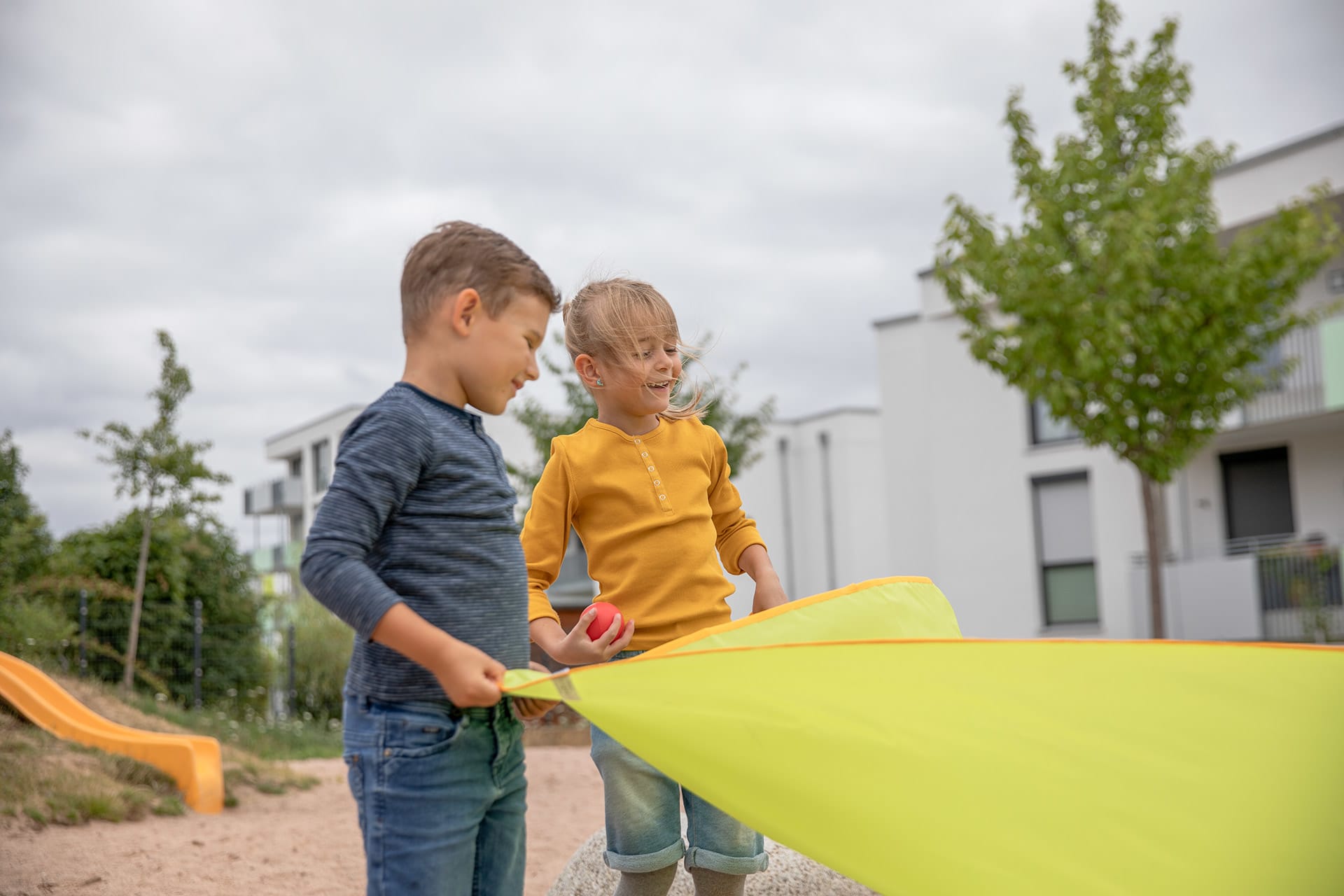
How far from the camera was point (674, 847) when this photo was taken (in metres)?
2.57

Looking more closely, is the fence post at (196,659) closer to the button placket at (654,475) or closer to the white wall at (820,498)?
the button placket at (654,475)

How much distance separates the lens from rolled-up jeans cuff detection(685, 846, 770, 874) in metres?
2.57

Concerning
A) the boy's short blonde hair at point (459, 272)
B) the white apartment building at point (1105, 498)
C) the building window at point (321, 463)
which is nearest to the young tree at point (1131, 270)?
the white apartment building at point (1105, 498)

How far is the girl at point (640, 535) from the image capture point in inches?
100

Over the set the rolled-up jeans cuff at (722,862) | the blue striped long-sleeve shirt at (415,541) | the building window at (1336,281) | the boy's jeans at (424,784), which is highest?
the building window at (1336,281)

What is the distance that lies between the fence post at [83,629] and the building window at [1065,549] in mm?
14473

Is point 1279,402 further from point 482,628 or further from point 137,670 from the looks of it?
point 482,628

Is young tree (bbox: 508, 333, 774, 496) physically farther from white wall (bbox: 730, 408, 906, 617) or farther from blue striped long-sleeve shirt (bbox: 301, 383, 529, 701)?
white wall (bbox: 730, 408, 906, 617)

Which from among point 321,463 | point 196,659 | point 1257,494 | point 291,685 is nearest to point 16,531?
point 196,659

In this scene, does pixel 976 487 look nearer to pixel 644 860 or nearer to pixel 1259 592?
pixel 1259 592

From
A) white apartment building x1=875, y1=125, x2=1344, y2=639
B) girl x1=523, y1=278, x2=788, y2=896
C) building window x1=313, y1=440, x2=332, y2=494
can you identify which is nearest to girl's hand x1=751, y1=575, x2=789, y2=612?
girl x1=523, y1=278, x2=788, y2=896

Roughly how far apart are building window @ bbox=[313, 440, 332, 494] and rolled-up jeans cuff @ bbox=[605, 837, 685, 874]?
35.3m

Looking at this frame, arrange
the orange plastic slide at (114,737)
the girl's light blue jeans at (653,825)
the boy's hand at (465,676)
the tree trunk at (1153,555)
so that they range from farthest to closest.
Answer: the tree trunk at (1153,555)
the orange plastic slide at (114,737)
the girl's light blue jeans at (653,825)
the boy's hand at (465,676)

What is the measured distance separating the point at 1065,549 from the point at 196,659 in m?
13.6
